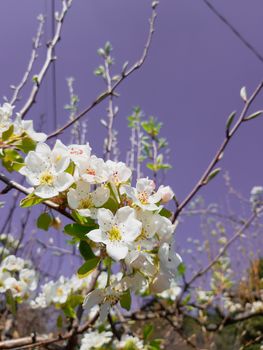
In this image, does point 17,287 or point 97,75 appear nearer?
point 17,287

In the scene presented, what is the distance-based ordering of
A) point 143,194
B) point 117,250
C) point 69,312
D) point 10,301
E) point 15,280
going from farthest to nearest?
point 69,312, point 15,280, point 10,301, point 143,194, point 117,250

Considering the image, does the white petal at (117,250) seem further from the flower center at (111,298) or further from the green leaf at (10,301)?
the green leaf at (10,301)

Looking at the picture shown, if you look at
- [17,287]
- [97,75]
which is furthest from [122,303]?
[97,75]

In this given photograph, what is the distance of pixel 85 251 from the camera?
0.86m

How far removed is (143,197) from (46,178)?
23cm

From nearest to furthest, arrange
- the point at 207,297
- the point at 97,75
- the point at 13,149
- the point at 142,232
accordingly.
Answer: the point at 142,232 < the point at 13,149 < the point at 97,75 < the point at 207,297

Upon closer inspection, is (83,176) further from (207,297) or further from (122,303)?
(207,297)

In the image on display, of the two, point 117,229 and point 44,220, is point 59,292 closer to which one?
point 44,220

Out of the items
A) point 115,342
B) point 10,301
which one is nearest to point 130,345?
point 115,342

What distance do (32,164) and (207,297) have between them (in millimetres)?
3612

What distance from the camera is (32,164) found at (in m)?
0.87

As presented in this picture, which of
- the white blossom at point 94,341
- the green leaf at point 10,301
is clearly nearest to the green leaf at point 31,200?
the green leaf at point 10,301

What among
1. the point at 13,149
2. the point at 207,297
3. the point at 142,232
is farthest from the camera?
the point at 207,297

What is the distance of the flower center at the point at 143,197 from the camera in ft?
2.68
